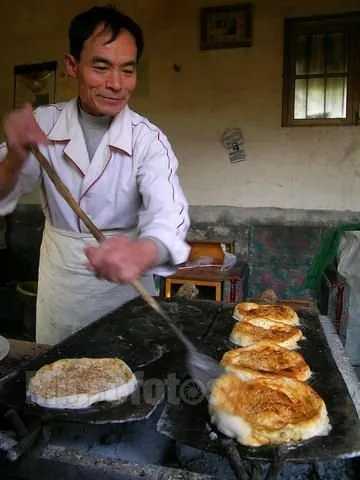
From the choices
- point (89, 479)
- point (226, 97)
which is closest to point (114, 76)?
point (89, 479)

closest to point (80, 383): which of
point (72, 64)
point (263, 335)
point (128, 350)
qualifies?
point (128, 350)

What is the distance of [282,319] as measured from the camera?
216 cm

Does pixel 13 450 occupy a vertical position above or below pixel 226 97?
below

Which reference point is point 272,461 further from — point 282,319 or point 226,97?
point 226,97

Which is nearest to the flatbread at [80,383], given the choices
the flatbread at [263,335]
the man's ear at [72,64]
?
the flatbread at [263,335]

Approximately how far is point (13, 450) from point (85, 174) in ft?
4.20

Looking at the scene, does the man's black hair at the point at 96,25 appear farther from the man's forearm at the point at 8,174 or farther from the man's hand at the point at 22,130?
the man's forearm at the point at 8,174

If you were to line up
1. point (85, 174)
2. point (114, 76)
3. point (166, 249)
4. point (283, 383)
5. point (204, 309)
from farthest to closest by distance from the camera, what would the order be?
point (204, 309) → point (85, 174) → point (114, 76) → point (166, 249) → point (283, 383)

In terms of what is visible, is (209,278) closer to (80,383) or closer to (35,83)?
(80,383)

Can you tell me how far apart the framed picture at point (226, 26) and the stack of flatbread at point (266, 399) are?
3749 mm

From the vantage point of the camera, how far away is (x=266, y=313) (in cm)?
223

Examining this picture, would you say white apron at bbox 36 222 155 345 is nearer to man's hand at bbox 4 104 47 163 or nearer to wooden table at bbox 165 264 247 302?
man's hand at bbox 4 104 47 163

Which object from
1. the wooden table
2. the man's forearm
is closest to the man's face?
the man's forearm

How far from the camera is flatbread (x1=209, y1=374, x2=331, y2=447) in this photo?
1207 mm
